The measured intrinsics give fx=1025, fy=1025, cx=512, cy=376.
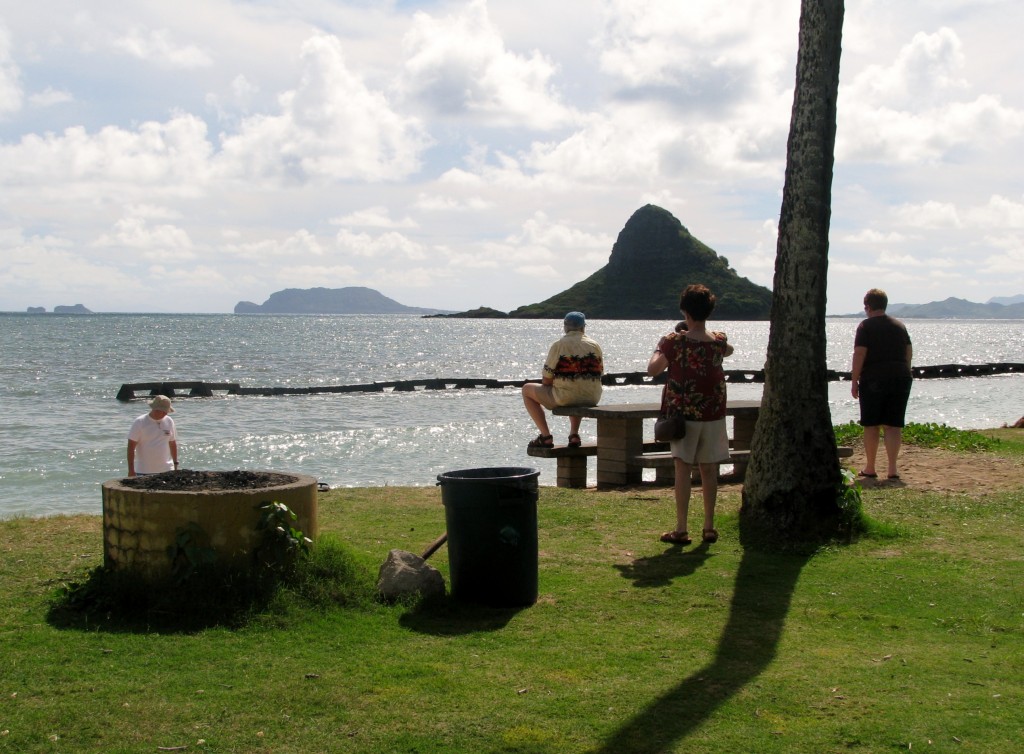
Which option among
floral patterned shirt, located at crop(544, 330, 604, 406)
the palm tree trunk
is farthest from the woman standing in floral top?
floral patterned shirt, located at crop(544, 330, 604, 406)

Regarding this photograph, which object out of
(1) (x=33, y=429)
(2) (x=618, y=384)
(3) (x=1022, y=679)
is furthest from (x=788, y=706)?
(2) (x=618, y=384)

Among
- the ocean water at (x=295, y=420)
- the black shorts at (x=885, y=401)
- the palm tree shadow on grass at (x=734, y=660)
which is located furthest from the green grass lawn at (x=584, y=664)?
the ocean water at (x=295, y=420)

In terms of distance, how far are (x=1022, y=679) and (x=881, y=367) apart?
6.01 m

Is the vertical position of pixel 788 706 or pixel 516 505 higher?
pixel 516 505

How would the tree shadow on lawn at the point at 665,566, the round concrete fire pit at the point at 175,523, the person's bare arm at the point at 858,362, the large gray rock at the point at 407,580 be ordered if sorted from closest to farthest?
1. the round concrete fire pit at the point at 175,523
2. the large gray rock at the point at 407,580
3. the tree shadow on lawn at the point at 665,566
4. the person's bare arm at the point at 858,362

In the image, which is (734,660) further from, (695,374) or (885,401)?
(885,401)

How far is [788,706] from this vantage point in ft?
15.1

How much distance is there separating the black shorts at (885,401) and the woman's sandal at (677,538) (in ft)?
11.6

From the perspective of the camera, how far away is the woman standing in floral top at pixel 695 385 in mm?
7668

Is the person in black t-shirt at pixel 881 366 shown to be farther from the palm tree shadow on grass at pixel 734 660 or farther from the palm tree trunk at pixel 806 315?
the palm tree shadow on grass at pixel 734 660

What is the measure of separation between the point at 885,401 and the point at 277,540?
6.88 m

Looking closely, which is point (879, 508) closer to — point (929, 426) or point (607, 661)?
point (607, 661)

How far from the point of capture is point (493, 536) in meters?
6.18

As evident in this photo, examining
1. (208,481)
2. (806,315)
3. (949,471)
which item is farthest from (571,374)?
(208,481)
